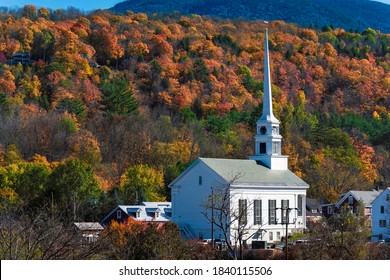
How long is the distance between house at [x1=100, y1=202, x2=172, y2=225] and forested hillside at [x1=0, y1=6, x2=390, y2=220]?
2.07 m

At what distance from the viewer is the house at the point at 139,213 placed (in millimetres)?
71312

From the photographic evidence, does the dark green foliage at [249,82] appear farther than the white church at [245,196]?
Yes

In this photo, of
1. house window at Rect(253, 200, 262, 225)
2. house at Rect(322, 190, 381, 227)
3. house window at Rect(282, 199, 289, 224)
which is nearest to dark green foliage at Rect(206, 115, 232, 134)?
house at Rect(322, 190, 381, 227)

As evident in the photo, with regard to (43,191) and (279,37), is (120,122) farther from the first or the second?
(279,37)

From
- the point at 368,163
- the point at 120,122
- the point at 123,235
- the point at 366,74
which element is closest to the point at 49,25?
the point at 366,74

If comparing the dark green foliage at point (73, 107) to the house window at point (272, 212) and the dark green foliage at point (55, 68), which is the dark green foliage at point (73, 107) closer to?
the dark green foliage at point (55, 68)

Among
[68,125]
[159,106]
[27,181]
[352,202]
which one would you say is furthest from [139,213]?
[159,106]

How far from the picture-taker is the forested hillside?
87750 millimetres

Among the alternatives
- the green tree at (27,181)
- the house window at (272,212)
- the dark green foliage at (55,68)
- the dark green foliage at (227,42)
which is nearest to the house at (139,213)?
the green tree at (27,181)

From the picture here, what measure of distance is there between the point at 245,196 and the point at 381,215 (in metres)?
11.3

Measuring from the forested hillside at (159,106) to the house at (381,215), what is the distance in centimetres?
1803

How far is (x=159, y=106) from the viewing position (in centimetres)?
14338

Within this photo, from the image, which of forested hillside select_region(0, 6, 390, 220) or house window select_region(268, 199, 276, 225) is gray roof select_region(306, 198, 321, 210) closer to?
forested hillside select_region(0, 6, 390, 220)

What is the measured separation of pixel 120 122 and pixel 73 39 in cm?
5515
